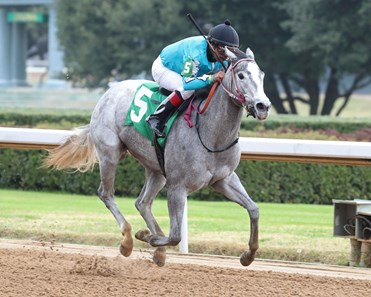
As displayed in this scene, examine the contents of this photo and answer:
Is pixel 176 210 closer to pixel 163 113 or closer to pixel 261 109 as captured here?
pixel 163 113

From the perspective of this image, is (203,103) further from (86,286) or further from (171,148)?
(86,286)

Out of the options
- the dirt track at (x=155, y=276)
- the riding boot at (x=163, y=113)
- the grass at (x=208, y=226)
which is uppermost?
the riding boot at (x=163, y=113)

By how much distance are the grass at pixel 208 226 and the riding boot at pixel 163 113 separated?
1839mm

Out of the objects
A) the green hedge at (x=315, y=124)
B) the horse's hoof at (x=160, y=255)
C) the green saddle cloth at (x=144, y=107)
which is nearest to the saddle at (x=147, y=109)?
the green saddle cloth at (x=144, y=107)

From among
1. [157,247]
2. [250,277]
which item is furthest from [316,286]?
[157,247]

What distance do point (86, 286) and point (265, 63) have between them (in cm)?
2133

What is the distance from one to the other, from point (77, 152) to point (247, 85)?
2.25m

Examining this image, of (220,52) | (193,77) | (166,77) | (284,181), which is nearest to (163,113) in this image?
(193,77)

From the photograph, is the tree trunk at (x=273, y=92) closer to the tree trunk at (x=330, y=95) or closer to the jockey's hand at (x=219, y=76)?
the tree trunk at (x=330, y=95)

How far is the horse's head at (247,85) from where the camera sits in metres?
A: 5.57

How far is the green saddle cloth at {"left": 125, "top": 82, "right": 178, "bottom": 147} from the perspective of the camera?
677cm

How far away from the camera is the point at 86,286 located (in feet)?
20.0

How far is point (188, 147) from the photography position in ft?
20.5

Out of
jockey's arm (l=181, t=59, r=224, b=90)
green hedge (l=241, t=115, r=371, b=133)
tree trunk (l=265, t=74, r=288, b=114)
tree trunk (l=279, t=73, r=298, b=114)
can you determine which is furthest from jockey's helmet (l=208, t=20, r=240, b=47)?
tree trunk (l=279, t=73, r=298, b=114)
